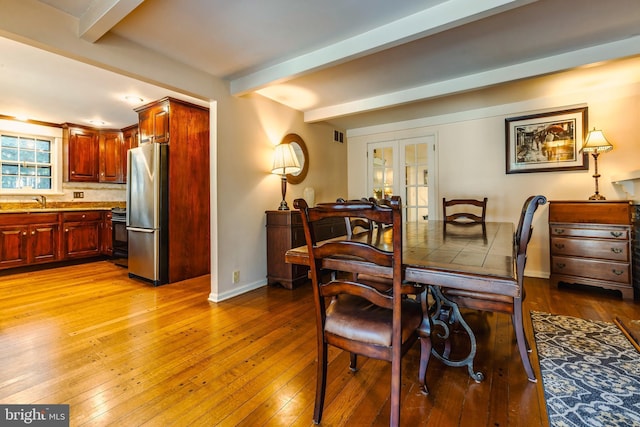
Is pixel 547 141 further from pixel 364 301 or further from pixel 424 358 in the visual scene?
pixel 364 301

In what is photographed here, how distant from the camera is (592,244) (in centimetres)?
295

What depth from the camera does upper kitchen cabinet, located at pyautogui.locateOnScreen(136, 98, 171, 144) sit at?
354 centimetres

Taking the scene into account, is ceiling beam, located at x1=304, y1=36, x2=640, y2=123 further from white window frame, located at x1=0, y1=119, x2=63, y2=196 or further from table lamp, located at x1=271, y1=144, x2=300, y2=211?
white window frame, located at x1=0, y1=119, x2=63, y2=196

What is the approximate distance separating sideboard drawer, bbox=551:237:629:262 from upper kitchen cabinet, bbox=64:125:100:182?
6.90 metres

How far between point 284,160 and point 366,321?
255 centimetres

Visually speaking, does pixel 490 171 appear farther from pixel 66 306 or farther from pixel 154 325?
pixel 66 306

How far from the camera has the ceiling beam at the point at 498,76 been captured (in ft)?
7.63

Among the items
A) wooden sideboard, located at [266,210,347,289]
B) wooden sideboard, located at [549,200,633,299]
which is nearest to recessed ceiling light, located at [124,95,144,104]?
wooden sideboard, located at [266,210,347,289]

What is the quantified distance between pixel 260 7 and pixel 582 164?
12.7 feet

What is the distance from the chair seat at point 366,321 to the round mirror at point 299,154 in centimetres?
277

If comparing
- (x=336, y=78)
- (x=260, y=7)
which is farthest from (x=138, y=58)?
(x=336, y=78)

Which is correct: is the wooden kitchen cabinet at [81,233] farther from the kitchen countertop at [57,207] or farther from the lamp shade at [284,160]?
the lamp shade at [284,160]

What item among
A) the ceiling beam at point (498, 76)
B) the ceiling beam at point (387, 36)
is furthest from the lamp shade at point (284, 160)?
the ceiling beam at point (498, 76)

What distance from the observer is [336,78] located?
2.98m
